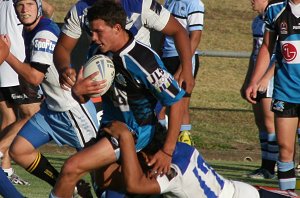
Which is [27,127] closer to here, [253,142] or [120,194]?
[120,194]

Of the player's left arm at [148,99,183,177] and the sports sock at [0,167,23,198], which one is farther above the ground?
the player's left arm at [148,99,183,177]

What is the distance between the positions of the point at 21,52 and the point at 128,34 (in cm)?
476

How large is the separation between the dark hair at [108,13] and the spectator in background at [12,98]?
12.7 feet

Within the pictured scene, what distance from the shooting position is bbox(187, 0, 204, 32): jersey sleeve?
1320cm

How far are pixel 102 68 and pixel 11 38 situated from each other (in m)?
5.02

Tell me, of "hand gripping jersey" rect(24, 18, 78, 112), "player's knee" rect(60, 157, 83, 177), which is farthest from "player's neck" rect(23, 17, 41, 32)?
"player's knee" rect(60, 157, 83, 177)

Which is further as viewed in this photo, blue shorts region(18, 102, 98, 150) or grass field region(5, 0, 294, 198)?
grass field region(5, 0, 294, 198)

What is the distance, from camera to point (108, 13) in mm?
8328

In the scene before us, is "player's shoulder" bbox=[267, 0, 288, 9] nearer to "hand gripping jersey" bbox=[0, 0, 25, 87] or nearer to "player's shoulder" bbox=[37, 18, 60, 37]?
"player's shoulder" bbox=[37, 18, 60, 37]

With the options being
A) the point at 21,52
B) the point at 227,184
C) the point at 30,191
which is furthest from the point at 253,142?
the point at 227,184

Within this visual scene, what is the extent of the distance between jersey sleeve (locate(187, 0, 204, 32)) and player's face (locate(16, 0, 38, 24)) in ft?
10.4

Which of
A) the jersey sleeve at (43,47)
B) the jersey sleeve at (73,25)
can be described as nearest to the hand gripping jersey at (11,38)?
the jersey sleeve at (43,47)

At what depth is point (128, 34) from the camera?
333 inches

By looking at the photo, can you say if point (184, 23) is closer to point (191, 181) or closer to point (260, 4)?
point (260, 4)
